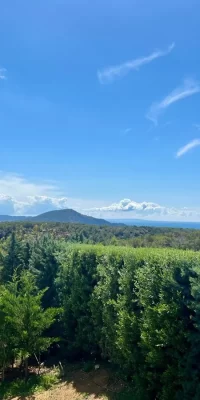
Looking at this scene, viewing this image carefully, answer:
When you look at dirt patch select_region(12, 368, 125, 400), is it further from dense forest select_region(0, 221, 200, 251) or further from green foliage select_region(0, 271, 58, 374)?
dense forest select_region(0, 221, 200, 251)

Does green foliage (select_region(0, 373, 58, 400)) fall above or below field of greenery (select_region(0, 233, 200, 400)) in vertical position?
below

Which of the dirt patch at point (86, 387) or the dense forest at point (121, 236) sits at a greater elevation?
the dense forest at point (121, 236)

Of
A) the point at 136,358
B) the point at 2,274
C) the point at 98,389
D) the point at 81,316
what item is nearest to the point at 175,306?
the point at 136,358

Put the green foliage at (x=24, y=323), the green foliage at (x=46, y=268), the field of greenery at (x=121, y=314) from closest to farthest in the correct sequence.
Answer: the field of greenery at (x=121, y=314) → the green foliage at (x=24, y=323) → the green foliage at (x=46, y=268)

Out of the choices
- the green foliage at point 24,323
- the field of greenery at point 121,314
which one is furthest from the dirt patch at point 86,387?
the green foliage at point 24,323

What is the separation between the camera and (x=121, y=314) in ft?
47.9

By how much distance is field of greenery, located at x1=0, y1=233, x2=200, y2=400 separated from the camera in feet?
38.1

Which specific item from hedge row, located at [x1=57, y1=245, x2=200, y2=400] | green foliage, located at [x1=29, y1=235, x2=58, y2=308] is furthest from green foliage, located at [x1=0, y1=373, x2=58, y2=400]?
green foliage, located at [x1=29, y1=235, x2=58, y2=308]

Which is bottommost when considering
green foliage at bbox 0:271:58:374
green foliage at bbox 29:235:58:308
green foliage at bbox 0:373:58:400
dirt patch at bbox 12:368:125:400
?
green foliage at bbox 0:373:58:400


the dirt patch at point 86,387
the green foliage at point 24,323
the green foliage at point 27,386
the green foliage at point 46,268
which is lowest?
the green foliage at point 27,386

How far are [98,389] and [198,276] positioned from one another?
29.1 feet

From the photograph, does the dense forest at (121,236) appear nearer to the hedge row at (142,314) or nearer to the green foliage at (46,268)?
the green foliage at (46,268)

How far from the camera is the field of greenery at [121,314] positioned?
11625 millimetres

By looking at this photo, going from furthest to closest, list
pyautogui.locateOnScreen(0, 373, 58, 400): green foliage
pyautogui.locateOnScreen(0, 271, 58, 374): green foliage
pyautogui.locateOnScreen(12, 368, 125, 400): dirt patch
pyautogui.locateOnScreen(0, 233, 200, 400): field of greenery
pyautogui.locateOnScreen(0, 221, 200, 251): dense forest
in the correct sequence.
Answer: pyautogui.locateOnScreen(0, 221, 200, 251): dense forest < pyautogui.locateOnScreen(0, 271, 58, 374): green foliage < pyautogui.locateOnScreen(0, 373, 58, 400): green foliage < pyautogui.locateOnScreen(12, 368, 125, 400): dirt patch < pyautogui.locateOnScreen(0, 233, 200, 400): field of greenery
